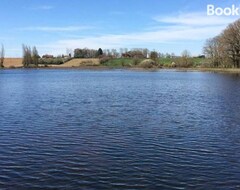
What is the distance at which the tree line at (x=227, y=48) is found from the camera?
346ft

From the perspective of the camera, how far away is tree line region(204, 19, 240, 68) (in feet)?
346

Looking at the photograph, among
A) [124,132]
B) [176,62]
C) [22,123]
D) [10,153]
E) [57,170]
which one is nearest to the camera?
[57,170]

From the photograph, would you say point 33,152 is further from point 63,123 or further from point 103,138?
point 63,123

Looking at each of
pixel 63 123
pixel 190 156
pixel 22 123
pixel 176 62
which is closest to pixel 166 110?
pixel 63 123

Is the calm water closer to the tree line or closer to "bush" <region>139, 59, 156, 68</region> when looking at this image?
the tree line

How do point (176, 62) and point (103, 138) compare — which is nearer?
point (103, 138)

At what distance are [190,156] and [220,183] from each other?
3.29 metres

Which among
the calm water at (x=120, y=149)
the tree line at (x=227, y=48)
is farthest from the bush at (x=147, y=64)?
the calm water at (x=120, y=149)

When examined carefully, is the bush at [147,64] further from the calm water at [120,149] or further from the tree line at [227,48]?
the calm water at [120,149]

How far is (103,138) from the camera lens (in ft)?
59.8

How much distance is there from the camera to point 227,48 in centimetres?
11169

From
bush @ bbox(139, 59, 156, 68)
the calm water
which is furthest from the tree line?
the calm water

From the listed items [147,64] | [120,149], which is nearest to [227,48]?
[147,64]

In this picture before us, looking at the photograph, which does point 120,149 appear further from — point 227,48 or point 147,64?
point 147,64
